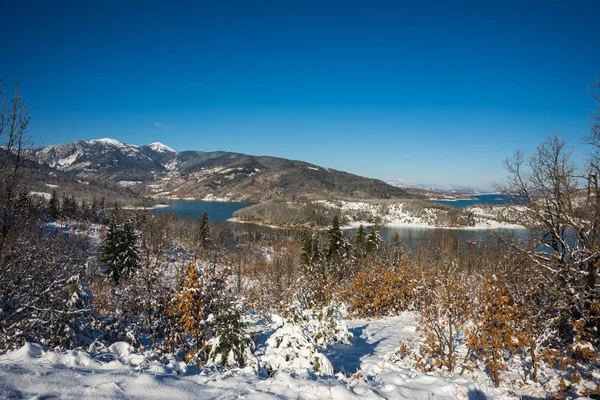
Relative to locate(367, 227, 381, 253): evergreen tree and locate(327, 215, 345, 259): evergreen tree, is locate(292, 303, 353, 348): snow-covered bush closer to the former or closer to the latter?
locate(327, 215, 345, 259): evergreen tree

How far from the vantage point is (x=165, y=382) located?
3.75 meters

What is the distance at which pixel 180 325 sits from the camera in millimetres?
6848

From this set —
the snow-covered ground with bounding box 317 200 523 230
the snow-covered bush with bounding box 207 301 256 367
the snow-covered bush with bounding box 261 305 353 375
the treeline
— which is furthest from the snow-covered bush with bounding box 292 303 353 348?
the snow-covered ground with bounding box 317 200 523 230

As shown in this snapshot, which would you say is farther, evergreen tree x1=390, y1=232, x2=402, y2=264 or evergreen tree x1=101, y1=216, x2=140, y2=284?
evergreen tree x1=101, y1=216, x2=140, y2=284

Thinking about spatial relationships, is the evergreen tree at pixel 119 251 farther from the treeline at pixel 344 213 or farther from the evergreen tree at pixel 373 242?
the treeline at pixel 344 213

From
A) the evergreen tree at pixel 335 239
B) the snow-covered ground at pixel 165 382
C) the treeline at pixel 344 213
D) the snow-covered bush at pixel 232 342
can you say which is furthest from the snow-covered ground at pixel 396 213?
the snow-covered ground at pixel 165 382

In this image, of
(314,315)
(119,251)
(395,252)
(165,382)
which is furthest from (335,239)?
(165,382)

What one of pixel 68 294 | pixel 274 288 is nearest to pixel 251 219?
pixel 274 288

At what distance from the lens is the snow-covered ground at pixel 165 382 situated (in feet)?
10.9

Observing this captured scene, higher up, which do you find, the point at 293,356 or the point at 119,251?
the point at 293,356

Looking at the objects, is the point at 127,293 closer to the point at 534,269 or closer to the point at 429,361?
the point at 429,361

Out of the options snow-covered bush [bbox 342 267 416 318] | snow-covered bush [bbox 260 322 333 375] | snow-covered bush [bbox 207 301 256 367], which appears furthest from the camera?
snow-covered bush [bbox 342 267 416 318]

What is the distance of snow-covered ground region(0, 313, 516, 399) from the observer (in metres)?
3.33

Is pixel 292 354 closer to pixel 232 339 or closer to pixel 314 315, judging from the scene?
pixel 232 339
